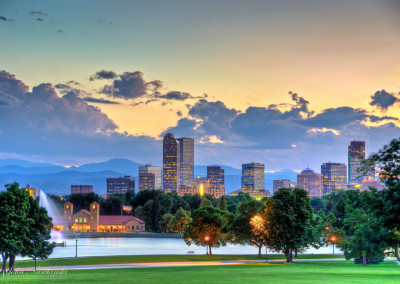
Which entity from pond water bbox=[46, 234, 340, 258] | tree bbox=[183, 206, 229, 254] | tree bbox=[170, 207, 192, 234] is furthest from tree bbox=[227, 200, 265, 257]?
tree bbox=[170, 207, 192, 234]

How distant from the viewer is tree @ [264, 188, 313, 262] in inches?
2527

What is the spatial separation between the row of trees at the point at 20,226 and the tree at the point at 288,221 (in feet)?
88.1

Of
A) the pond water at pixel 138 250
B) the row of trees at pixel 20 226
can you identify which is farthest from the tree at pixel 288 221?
the pond water at pixel 138 250


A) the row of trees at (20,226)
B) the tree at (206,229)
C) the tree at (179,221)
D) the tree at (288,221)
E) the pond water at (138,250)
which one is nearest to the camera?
the row of trees at (20,226)

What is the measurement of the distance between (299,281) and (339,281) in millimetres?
2707

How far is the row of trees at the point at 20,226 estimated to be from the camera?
47500mm

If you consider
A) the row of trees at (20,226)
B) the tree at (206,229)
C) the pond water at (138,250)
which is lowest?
the pond water at (138,250)

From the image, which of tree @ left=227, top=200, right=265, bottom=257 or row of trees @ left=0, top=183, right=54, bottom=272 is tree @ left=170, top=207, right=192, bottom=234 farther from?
row of trees @ left=0, top=183, right=54, bottom=272

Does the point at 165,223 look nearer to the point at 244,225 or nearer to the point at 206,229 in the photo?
the point at 206,229

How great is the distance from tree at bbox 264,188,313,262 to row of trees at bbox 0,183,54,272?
88.1 feet

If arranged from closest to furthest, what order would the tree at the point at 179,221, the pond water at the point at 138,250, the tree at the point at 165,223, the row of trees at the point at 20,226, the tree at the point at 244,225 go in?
the row of trees at the point at 20,226, the tree at the point at 244,225, the pond water at the point at 138,250, the tree at the point at 179,221, the tree at the point at 165,223

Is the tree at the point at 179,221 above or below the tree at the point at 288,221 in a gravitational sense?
below

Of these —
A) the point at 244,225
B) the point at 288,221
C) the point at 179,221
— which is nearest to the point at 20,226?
the point at 288,221

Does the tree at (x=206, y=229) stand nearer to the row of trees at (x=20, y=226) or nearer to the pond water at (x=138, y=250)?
the pond water at (x=138, y=250)
